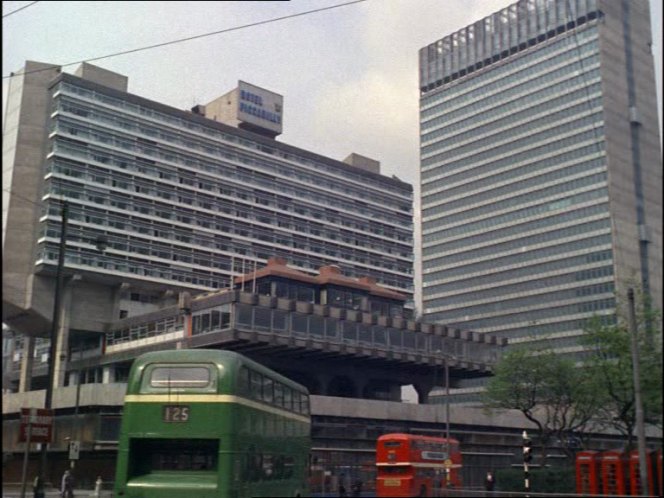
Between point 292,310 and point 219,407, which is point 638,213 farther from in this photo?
point 292,310

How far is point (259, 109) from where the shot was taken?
4186 inches

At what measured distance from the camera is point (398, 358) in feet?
235

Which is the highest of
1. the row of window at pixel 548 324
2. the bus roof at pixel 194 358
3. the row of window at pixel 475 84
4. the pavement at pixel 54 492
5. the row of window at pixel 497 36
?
the row of window at pixel 475 84

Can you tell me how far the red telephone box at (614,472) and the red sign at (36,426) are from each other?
49.4 ft

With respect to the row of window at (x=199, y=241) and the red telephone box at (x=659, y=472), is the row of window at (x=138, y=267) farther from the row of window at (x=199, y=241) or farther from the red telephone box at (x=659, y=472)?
the red telephone box at (x=659, y=472)

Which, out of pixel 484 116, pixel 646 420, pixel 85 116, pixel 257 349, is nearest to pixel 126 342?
pixel 257 349

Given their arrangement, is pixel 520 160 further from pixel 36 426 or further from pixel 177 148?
pixel 177 148

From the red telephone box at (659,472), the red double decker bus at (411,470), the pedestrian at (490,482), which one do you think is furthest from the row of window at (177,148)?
the red telephone box at (659,472)

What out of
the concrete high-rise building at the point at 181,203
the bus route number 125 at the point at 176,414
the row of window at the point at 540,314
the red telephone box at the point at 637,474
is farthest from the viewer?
the concrete high-rise building at the point at 181,203

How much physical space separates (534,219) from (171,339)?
57.4 metres

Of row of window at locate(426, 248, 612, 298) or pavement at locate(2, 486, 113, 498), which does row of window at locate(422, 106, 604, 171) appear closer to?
row of window at locate(426, 248, 612, 298)

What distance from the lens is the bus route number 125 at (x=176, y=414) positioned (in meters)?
14.5

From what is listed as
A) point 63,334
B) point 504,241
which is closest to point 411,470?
point 504,241

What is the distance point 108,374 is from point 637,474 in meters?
77.9
